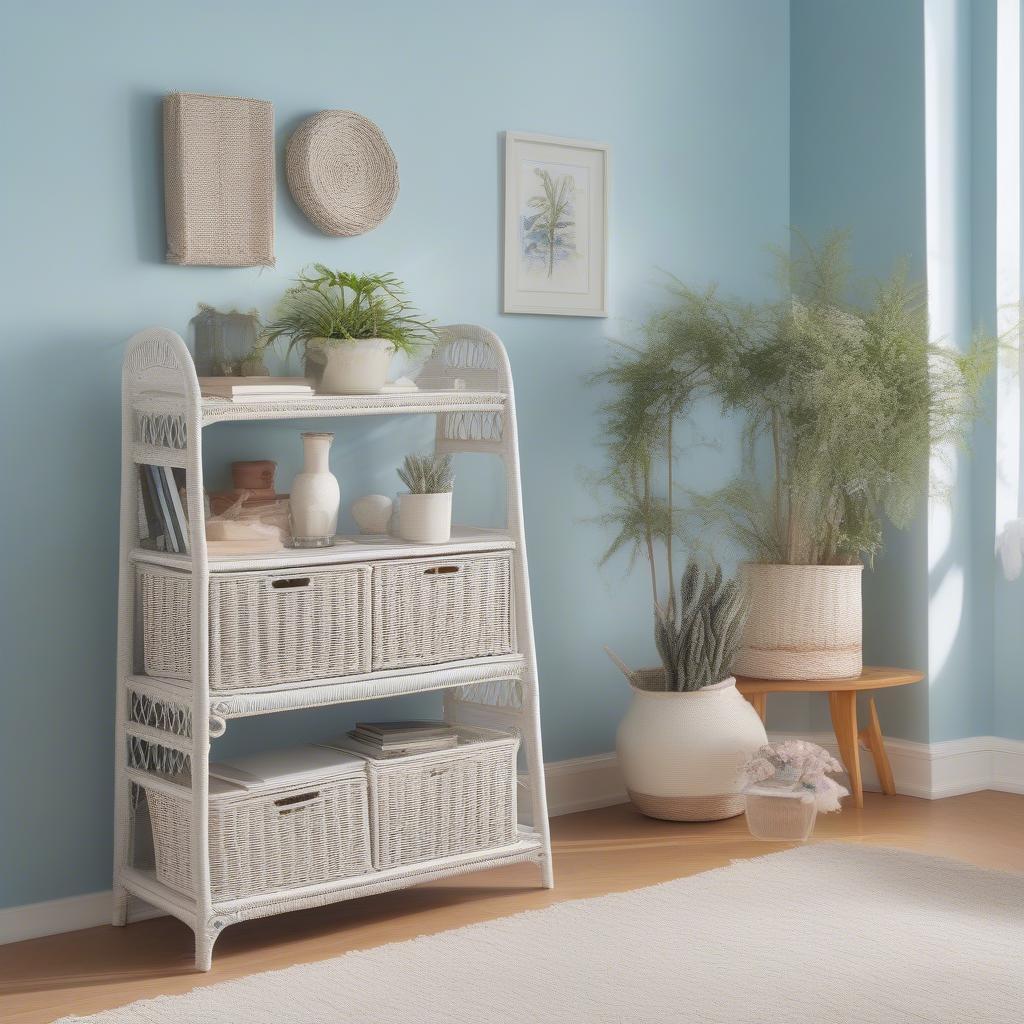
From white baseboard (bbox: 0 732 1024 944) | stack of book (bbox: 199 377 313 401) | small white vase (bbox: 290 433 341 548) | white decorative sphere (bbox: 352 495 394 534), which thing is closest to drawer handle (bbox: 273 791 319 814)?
small white vase (bbox: 290 433 341 548)

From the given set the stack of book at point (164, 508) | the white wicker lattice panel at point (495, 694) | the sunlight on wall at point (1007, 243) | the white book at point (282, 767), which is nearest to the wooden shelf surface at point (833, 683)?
the sunlight on wall at point (1007, 243)

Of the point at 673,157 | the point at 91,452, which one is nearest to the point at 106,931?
the point at 91,452

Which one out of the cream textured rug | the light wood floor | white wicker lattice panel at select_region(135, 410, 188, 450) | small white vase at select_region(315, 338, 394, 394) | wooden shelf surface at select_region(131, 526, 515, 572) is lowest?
the light wood floor

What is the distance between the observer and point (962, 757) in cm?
417

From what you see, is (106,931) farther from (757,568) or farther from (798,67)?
(798,67)

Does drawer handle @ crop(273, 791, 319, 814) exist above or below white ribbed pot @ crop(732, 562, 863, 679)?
below

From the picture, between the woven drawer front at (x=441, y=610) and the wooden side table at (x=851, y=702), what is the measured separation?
100cm

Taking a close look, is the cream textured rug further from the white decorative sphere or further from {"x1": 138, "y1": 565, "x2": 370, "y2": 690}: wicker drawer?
the white decorative sphere

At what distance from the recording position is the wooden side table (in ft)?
12.8

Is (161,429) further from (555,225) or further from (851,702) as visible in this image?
Answer: (851,702)

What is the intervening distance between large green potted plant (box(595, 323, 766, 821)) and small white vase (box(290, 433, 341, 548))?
3.52 feet

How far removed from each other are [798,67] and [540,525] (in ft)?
5.61

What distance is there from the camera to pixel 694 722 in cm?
374

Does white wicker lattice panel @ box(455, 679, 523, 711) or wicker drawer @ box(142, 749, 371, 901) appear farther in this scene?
white wicker lattice panel @ box(455, 679, 523, 711)
